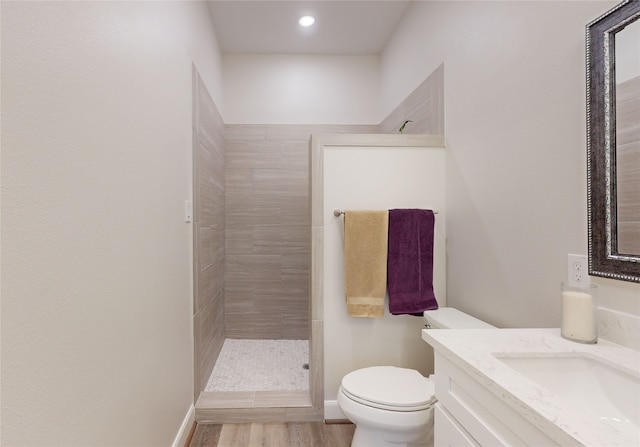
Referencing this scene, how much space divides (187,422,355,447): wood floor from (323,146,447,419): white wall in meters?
0.11

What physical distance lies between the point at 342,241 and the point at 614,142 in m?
1.27

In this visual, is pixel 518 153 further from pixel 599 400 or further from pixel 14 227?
pixel 14 227

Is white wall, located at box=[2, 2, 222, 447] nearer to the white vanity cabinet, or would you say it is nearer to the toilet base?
the toilet base

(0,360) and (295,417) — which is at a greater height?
(0,360)

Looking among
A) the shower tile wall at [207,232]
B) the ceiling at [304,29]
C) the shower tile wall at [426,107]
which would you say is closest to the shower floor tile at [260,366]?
the shower tile wall at [207,232]

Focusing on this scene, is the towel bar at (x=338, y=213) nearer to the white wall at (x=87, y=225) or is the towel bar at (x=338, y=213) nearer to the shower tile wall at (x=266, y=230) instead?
the white wall at (x=87, y=225)

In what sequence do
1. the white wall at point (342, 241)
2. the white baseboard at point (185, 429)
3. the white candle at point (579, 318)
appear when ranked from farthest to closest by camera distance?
1. the white wall at point (342, 241)
2. the white baseboard at point (185, 429)
3. the white candle at point (579, 318)

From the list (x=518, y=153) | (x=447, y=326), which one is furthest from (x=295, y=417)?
(x=518, y=153)

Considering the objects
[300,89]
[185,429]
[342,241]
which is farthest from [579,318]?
[300,89]

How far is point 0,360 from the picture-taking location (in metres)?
0.62

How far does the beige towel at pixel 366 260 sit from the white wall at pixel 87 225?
905 mm

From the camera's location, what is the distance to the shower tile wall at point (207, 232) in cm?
211

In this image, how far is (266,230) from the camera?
336 centimetres

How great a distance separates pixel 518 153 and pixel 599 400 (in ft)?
2.96
